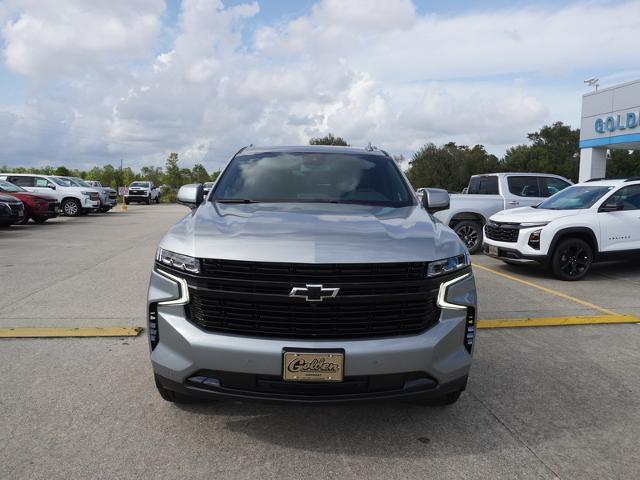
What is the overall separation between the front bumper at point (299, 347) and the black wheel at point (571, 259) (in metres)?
6.16

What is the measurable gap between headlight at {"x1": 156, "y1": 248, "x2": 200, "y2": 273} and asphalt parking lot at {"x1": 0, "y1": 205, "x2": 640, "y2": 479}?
40.6 inches

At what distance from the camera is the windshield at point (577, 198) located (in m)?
8.80

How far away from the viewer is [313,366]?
2.69 m

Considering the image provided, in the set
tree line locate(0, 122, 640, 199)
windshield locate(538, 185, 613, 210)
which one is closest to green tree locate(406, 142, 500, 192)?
→ tree line locate(0, 122, 640, 199)

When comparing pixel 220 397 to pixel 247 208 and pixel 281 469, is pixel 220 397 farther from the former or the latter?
pixel 247 208

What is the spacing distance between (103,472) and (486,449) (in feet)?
6.90

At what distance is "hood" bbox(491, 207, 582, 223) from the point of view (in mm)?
8492

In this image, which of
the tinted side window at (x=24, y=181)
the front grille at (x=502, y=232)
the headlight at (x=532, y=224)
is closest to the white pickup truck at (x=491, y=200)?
the front grille at (x=502, y=232)

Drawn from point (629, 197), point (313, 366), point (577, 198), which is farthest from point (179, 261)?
point (629, 197)

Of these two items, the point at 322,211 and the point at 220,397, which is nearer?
the point at 220,397

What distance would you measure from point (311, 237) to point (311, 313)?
1.41ft

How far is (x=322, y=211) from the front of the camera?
11.8 feet

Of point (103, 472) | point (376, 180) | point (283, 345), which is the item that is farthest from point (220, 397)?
point (376, 180)

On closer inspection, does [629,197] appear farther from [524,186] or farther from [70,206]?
[70,206]
